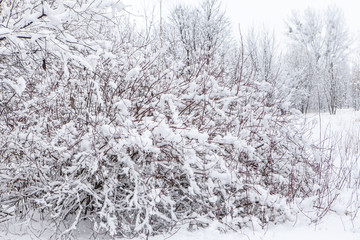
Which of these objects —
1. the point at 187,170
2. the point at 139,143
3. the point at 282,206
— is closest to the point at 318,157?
the point at 282,206

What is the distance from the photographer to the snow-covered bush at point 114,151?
3188 mm

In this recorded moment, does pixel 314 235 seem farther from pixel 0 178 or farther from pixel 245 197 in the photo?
pixel 0 178

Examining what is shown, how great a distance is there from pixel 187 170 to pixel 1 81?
6.84ft

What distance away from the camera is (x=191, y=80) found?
14.4ft

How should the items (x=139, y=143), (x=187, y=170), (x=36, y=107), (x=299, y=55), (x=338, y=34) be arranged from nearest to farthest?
(x=139, y=143) < (x=187, y=170) < (x=36, y=107) < (x=338, y=34) < (x=299, y=55)

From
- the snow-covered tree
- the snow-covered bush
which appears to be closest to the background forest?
the snow-covered bush

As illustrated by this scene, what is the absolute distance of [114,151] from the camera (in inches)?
131

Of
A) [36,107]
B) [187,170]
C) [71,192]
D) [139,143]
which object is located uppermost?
[36,107]

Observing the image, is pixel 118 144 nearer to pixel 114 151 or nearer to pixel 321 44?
pixel 114 151

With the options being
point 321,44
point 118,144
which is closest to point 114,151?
point 118,144

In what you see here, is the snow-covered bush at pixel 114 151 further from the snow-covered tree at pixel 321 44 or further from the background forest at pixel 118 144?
the snow-covered tree at pixel 321 44

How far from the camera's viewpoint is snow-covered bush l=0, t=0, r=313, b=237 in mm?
3188

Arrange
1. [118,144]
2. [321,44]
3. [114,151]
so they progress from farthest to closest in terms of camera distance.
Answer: [321,44], [114,151], [118,144]

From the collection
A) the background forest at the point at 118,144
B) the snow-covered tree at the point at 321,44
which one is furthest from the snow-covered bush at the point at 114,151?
the snow-covered tree at the point at 321,44
